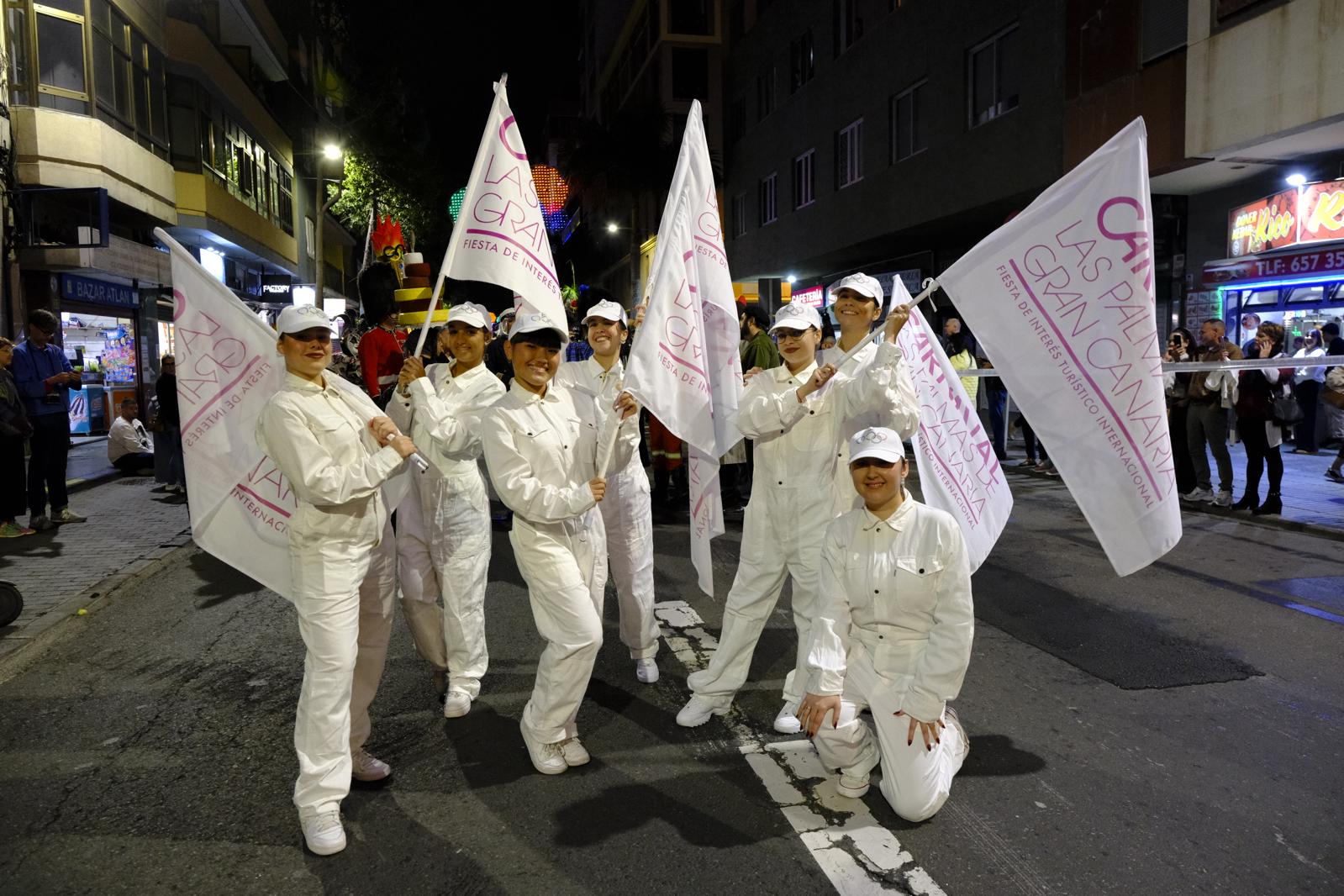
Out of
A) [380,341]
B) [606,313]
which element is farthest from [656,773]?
[380,341]

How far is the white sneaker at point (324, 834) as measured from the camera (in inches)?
131

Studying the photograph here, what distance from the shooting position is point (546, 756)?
3.96 m

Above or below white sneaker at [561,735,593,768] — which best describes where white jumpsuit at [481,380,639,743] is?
above

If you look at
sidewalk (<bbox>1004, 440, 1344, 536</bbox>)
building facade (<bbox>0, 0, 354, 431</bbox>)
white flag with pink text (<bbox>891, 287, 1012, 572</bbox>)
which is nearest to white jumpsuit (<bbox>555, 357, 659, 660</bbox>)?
white flag with pink text (<bbox>891, 287, 1012, 572</bbox>)

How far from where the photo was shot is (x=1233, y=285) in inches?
584

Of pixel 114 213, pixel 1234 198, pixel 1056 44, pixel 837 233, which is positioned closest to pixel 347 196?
pixel 114 213

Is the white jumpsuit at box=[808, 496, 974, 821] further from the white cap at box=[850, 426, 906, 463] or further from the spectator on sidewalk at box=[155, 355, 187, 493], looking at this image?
the spectator on sidewalk at box=[155, 355, 187, 493]

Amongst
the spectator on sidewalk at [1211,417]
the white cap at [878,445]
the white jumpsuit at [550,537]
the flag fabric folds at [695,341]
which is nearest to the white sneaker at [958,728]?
the white cap at [878,445]

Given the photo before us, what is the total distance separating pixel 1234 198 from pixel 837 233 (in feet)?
36.1

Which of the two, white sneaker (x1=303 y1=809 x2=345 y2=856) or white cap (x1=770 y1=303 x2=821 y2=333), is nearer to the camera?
white sneaker (x1=303 y1=809 x2=345 y2=856)

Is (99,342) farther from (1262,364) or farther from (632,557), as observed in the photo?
(1262,364)

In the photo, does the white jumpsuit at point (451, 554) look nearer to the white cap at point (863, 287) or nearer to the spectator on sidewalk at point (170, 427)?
the white cap at point (863, 287)

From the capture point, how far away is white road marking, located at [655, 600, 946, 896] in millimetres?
3088

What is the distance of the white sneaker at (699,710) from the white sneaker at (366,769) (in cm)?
136
